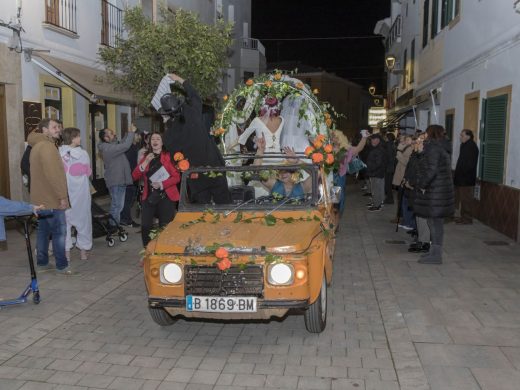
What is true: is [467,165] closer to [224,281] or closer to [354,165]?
[354,165]

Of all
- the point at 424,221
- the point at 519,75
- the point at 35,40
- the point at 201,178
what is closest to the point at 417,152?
the point at 424,221

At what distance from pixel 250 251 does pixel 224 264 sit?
255mm

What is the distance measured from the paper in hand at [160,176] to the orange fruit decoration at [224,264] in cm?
323

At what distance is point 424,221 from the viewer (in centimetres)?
822

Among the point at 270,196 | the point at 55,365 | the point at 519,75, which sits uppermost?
the point at 519,75

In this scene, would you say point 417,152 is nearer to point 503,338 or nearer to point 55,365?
point 503,338

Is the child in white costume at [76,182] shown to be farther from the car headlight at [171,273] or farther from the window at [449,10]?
the window at [449,10]

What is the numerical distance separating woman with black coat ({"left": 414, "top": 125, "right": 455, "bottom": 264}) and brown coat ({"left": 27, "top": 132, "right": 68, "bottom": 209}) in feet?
16.4

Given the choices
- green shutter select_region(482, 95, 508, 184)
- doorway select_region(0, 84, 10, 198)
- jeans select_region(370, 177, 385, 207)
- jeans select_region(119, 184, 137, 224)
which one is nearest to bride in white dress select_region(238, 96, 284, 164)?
jeans select_region(119, 184, 137, 224)

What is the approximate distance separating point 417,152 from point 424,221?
1.09 meters

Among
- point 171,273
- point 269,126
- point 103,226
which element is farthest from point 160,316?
point 269,126

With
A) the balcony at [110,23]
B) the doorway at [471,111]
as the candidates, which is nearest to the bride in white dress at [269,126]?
the doorway at [471,111]

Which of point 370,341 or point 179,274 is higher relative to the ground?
point 179,274

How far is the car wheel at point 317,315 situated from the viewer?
4871 millimetres
